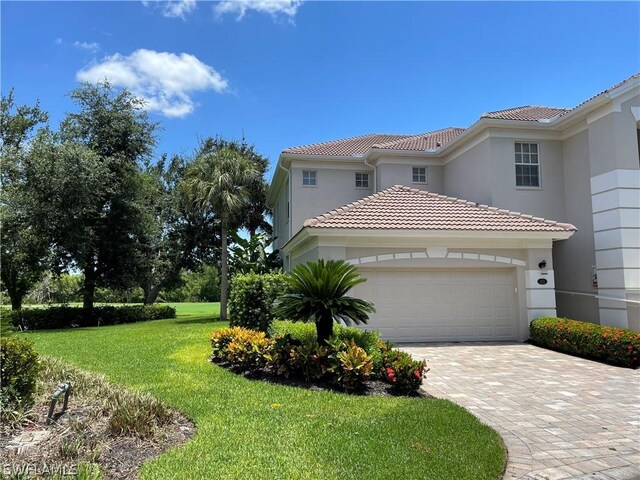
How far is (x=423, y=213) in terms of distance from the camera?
46.6 feet

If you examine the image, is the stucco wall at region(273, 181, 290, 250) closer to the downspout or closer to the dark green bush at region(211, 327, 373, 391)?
the downspout

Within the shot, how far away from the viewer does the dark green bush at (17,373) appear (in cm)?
Result: 529

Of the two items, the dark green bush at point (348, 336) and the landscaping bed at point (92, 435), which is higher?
the dark green bush at point (348, 336)

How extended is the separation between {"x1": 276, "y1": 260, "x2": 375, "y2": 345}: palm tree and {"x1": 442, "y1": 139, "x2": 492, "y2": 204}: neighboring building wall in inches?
386

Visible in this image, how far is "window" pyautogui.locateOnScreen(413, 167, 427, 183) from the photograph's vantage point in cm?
1962

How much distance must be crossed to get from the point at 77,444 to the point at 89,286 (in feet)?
81.0

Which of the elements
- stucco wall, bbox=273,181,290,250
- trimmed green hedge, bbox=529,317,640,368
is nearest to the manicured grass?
trimmed green hedge, bbox=529,317,640,368

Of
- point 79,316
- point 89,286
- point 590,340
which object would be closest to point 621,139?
point 590,340

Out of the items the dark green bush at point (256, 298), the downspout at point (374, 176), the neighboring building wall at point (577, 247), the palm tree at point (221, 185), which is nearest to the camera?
the dark green bush at point (256, 298)

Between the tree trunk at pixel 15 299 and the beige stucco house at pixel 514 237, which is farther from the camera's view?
the tree trunk at pixel 15 299

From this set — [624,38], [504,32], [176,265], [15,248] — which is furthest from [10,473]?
[176,265]

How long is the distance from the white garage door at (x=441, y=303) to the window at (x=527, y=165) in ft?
13.8

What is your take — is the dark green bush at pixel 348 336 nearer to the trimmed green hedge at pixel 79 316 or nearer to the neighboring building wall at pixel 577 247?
the neighboring building wall at pixel 577 247

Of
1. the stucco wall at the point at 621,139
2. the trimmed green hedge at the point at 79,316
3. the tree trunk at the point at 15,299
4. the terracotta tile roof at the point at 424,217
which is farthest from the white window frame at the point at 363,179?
the tree trunk at the point at 15,299
